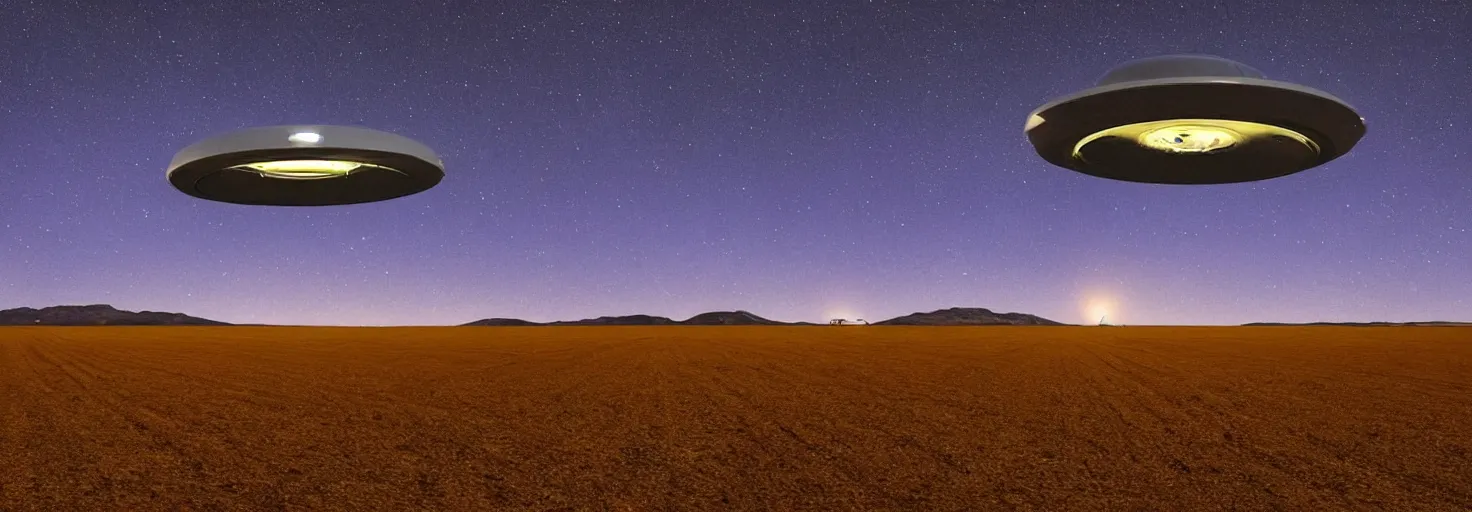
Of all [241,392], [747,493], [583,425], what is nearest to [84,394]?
[241,392]

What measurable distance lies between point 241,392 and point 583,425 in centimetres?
653

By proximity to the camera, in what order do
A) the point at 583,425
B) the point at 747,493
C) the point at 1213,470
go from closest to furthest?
the point at 747,493
the point at 1213,470
the point at 583,425

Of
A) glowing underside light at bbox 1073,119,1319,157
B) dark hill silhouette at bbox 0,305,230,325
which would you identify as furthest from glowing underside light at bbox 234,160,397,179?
dark hill silhouette at bbox 0,305,230,325

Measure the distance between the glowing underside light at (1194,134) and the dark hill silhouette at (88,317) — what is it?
164825mm

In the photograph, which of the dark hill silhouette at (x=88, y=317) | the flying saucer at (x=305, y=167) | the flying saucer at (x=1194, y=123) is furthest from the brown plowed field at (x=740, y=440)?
the dark hill silhouette at (x=88, y=317)

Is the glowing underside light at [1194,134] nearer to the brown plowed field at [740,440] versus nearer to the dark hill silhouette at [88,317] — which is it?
the brown plowed field at [740,440]

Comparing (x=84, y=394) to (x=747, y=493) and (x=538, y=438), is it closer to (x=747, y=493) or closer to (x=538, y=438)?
(x=538, y=438)

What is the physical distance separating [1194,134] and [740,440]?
57.9 feet

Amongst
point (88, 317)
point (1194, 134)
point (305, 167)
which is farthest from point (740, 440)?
point (88, 317)

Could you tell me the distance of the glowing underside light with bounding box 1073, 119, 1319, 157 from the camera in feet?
67.5

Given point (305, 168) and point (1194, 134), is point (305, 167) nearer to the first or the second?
point (305, 168)

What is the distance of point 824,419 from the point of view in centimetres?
985

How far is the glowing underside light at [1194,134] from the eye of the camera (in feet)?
67.5

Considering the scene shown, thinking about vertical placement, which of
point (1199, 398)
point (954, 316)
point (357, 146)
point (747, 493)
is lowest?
point (747, 493)
